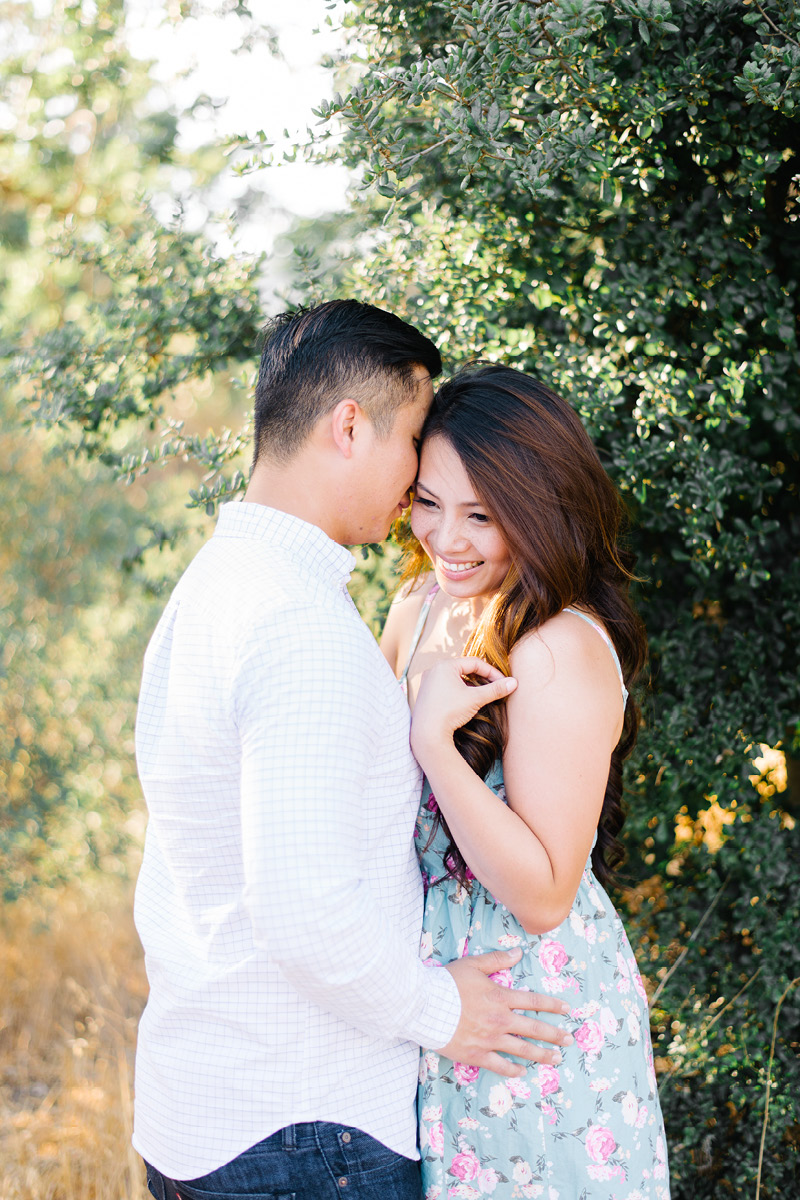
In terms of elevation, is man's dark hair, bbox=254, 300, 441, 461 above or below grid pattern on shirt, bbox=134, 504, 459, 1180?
above

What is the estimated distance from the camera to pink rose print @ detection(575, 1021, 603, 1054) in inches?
68.6

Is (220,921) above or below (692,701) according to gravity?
above

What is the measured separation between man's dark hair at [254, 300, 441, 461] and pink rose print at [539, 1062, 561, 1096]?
1.18 metres

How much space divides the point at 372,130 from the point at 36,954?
4.42 meters

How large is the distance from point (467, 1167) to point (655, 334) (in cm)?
184

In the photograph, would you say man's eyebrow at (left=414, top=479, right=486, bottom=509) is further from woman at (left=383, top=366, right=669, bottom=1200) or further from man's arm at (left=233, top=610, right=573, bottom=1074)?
man's arm at (left=233, top=610, right=573, bottom=1074)

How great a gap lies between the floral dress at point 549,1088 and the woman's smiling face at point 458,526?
1.44 feet

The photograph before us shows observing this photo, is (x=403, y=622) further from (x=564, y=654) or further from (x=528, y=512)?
(x=564, y=654)

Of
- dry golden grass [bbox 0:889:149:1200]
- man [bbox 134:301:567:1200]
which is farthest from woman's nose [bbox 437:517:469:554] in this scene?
dry golden grass [bbox 0:889:149:1200]

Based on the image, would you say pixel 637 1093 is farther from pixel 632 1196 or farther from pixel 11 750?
pixel 11 750

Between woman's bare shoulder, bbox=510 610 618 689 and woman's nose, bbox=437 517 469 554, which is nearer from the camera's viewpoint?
woman's bare shoulder, bbox=510 610 618 689

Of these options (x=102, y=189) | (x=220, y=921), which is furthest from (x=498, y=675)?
(x=102, y=189)

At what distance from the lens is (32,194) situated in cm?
738

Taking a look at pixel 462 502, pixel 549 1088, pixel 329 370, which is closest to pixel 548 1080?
pixel 549 1088
